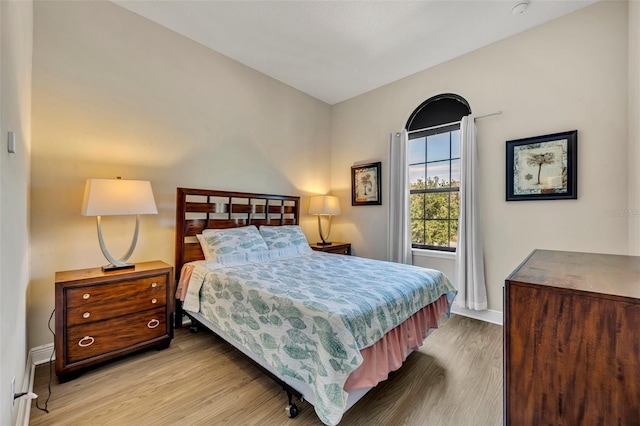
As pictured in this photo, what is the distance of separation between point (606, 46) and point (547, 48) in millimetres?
415

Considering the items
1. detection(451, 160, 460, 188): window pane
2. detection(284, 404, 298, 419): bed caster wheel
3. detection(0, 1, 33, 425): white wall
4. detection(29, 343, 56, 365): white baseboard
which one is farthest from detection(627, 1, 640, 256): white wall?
detection(29, 343, 56, 365): white baseboard

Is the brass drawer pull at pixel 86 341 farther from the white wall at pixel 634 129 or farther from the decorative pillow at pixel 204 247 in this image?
the white wall at pixel 634 129

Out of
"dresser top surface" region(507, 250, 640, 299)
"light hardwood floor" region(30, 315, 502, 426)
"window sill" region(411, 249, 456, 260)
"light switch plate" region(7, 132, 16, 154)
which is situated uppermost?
"light switch plate" region(7, 132, 16, 154)

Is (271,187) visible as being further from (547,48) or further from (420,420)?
(547,48)

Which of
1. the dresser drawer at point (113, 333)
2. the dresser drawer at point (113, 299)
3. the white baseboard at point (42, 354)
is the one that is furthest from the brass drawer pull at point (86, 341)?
the white baseboard at point (42, 354)

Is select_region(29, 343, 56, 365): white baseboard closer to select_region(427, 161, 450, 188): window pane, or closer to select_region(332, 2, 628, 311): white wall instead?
select_region(332, 2, 628, 311): white wall

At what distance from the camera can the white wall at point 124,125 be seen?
207 centimetres

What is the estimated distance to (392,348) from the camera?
163cm

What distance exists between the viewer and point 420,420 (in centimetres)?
152

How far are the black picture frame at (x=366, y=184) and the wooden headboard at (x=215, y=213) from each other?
1017 millimetres

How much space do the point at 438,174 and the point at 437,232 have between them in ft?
2.47

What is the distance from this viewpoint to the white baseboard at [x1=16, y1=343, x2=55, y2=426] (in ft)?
4.45

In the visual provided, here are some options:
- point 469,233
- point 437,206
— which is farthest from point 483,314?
point 437,206

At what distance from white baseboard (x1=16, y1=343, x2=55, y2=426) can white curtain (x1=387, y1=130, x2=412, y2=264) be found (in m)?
3.36
